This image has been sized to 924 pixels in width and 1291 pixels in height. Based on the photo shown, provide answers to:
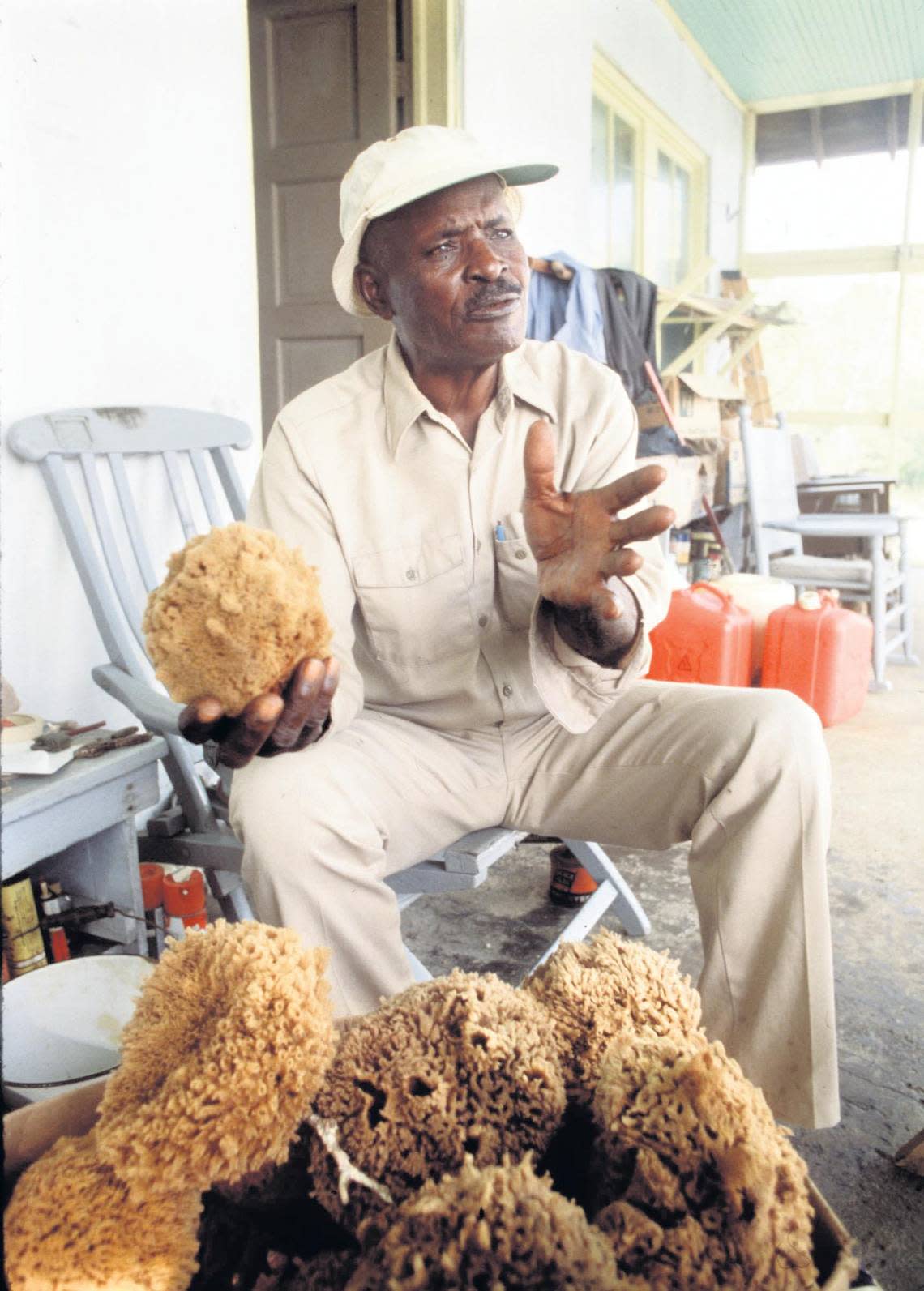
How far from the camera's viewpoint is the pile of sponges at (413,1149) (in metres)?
0.48

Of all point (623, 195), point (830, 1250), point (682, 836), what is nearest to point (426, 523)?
point (682, 836)

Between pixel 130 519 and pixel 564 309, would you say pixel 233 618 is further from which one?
pixel 564 309

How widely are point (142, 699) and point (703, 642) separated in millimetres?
2511

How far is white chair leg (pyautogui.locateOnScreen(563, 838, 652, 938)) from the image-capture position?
2.05m

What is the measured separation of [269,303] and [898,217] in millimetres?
6628

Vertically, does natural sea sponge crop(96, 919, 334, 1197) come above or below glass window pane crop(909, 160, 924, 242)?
below

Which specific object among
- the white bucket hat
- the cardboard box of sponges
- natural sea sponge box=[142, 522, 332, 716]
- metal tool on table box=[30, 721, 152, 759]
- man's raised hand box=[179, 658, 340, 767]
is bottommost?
metal tool on table box=[30, 721, 152, 759]

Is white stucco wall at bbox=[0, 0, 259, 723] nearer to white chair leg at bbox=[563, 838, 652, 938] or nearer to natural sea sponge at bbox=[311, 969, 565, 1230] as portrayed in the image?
white chair leg at bbox=[563, 838, 652, 938]

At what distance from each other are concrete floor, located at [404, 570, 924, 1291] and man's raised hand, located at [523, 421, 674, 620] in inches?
38.8

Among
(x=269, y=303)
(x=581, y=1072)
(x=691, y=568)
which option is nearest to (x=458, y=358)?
(x=581, y=1072)

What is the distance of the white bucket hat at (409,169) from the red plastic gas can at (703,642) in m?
2.25

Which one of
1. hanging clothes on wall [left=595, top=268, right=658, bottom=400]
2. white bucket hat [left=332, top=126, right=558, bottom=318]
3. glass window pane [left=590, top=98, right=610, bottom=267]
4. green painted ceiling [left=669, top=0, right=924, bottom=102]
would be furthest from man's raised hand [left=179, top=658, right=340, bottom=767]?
green painted ceiling [left=669, top=0, right=924, bottom=102]

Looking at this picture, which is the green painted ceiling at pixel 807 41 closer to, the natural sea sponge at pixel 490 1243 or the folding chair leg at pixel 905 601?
the folding chair leg at pixel 905 601

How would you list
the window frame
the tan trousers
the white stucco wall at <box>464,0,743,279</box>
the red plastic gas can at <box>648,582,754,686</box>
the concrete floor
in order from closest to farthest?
the tan trousers
the concrete floor
the red plastic gas can at <box>648,582,754,686</box>
the white stucco wall at <box>464,0,743,279</box>
the window frame
